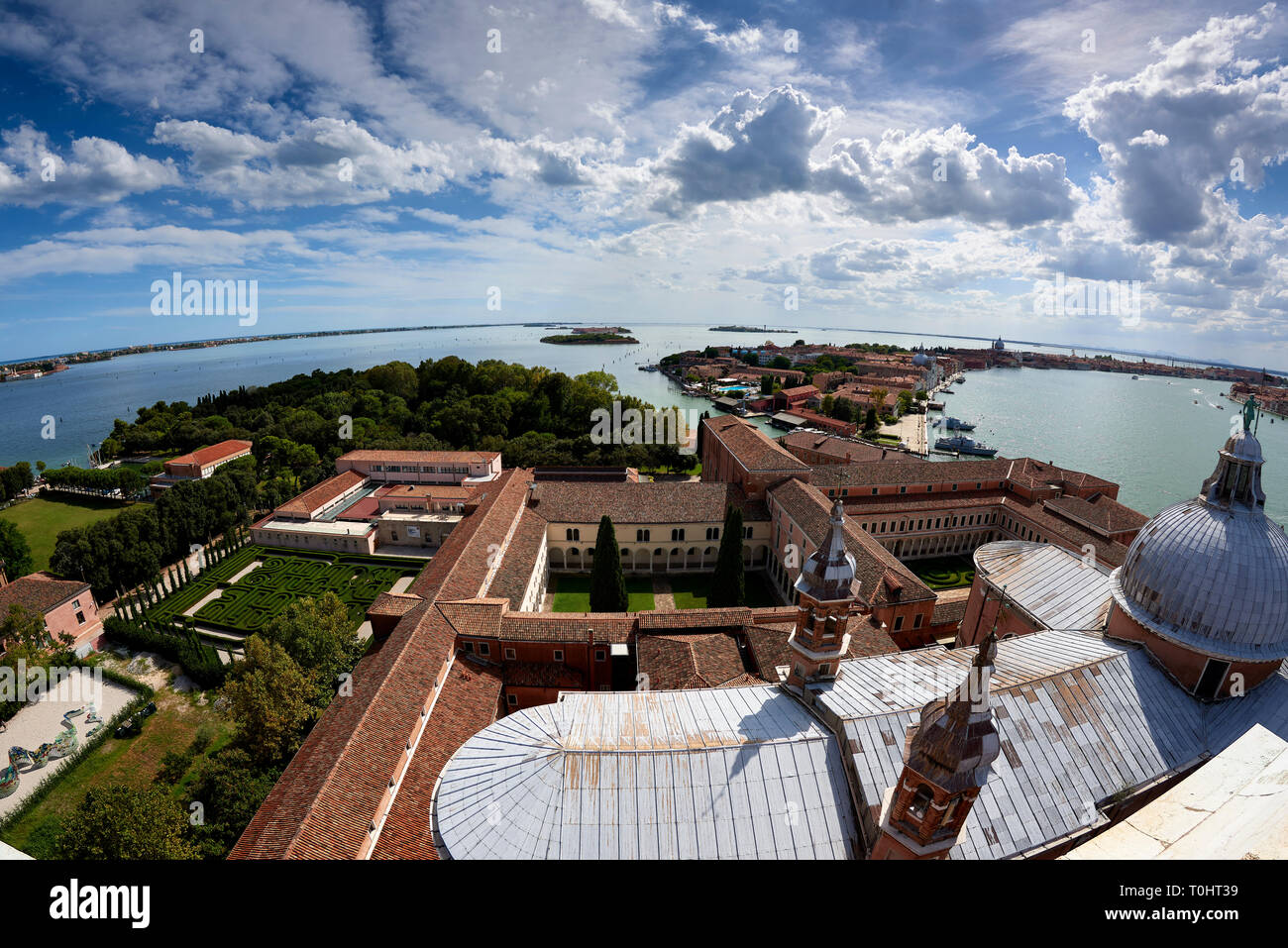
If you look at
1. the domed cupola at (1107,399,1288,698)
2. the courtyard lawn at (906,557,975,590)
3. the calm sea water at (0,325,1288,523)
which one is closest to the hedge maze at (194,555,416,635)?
the domed cupola at (1107,399,1288,698)

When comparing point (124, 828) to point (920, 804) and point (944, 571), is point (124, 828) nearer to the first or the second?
point (920, 804)

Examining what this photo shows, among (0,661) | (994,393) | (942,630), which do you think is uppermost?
(994,393)

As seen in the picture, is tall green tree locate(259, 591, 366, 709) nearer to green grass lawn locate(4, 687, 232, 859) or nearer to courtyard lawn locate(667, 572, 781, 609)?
green grass lawn locate(4, 687, 232, 859)

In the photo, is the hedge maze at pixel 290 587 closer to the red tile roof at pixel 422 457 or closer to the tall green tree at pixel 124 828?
the tall green tree at pixel 124 828

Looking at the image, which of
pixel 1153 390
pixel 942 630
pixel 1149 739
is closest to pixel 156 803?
pixel 1149 739

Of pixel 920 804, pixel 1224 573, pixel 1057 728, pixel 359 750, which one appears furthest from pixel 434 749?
pixel 1224 573
